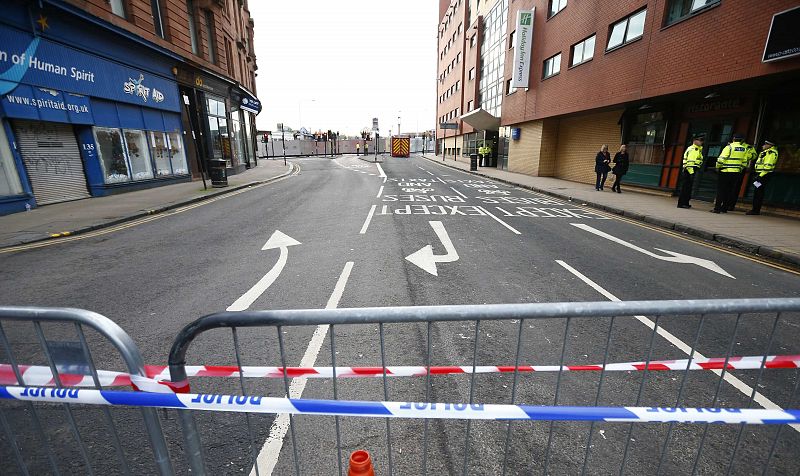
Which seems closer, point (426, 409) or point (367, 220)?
point (426, 409)

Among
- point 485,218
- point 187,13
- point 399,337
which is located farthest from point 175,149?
point 399,337

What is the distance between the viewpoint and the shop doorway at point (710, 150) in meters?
11.9

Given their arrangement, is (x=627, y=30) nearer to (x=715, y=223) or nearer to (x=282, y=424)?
(x=715, y=223)

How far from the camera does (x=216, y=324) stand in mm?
1586

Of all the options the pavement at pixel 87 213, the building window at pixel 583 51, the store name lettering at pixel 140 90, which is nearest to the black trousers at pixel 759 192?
the building window at pixel 583 51

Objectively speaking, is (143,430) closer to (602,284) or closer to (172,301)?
(172,301)

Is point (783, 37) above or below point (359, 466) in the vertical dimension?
above

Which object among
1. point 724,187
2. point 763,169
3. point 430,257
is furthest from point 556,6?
point 430,257

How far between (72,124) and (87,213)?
4630mm

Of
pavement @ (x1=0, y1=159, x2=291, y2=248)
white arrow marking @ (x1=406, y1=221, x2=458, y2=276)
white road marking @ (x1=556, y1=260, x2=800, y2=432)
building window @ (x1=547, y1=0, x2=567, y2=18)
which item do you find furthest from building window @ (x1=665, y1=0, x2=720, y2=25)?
pavement @ (x1=0, y1=159, x2=291, y2=248)

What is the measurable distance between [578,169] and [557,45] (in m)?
7.02

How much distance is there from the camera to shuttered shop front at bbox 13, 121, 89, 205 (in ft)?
34.8

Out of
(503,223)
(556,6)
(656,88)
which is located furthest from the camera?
(556,6)

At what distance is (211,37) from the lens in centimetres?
2153
